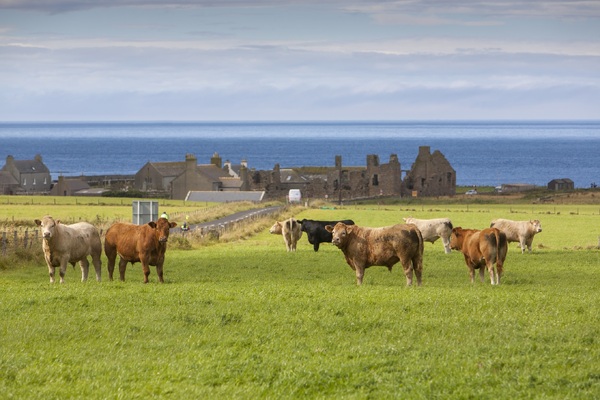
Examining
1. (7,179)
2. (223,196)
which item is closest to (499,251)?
(223,196)

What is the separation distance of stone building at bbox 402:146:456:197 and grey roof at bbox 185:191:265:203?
3168 centimetres

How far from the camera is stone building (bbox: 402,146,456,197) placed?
155875mm

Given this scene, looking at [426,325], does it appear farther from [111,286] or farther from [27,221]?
[27,221]

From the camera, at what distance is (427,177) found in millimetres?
155875

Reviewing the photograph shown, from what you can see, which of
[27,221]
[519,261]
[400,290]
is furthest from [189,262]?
[27,221]

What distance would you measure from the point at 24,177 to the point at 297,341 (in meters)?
153

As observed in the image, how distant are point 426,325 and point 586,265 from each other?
69.2 ft

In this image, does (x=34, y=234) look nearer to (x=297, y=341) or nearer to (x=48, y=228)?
(x=48, y=228)

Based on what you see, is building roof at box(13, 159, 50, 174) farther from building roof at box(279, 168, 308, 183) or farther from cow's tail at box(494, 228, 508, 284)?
cow's tail at box(494, 228, 508, 284)

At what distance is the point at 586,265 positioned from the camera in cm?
3788

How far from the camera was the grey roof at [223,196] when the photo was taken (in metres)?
128

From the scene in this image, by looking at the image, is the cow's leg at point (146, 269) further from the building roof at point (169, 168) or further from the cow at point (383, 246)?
the building roof at point (169, 168)

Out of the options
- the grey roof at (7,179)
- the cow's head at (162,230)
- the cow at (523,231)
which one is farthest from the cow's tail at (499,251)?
the grey roof at (7,179)

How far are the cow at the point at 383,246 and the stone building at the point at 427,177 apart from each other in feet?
420
